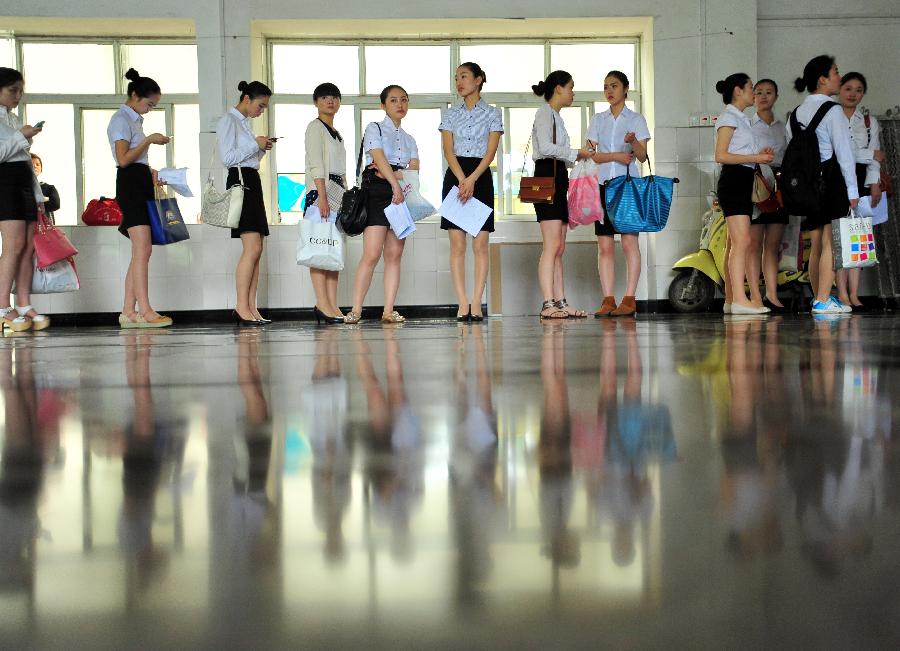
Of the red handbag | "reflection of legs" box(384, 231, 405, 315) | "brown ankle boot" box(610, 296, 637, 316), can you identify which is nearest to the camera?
"reflection of legs" box(384, 231, 405, 315)

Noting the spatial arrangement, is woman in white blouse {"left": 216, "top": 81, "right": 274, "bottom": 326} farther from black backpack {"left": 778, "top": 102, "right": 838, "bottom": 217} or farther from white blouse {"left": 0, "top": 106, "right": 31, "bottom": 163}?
black backpack {"left": 778, "top": 102, "right": 838, "bottom": 217}

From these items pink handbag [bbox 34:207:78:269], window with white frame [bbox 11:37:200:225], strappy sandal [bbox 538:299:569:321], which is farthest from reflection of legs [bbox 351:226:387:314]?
window with white frame [bbox 11:37:200:225]

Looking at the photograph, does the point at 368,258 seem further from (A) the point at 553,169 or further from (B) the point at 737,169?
(B) the point at 737,169

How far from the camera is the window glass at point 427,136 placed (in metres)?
9.69

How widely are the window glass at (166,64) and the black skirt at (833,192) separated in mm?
6595

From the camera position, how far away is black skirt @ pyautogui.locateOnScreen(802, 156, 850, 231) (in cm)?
542

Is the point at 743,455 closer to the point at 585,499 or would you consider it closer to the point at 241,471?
the point at 585,499

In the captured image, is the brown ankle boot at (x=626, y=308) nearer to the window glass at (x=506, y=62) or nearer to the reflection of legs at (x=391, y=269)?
the reflection of legs at (x=391, y=269)

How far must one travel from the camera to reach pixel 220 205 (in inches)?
248

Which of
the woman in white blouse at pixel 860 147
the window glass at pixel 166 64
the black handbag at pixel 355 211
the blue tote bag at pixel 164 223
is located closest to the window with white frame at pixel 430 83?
the window glass at pixel 166 64

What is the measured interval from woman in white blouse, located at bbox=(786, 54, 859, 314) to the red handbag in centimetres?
631

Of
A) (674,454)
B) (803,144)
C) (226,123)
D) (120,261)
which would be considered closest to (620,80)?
(803,144)

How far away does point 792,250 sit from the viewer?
312 inches

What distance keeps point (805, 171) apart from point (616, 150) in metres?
1.28
